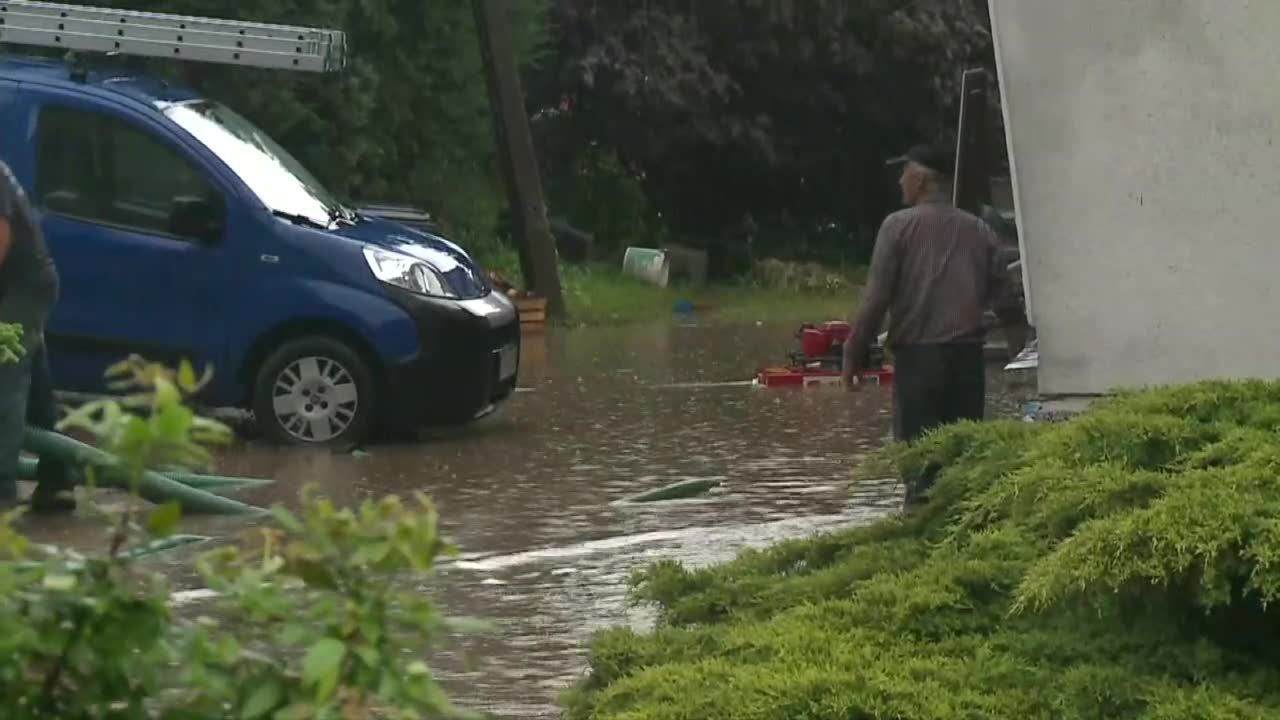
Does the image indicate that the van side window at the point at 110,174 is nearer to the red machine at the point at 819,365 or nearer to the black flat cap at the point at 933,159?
the black flat cap at the point at 933,159

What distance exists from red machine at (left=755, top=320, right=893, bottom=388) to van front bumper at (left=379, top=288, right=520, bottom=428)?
3434 mm

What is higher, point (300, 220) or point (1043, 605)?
point (300, 220)

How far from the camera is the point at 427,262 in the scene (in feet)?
40.0

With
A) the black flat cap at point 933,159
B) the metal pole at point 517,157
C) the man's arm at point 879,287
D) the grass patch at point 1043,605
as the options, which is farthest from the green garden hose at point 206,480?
the metal pole at point 517,157

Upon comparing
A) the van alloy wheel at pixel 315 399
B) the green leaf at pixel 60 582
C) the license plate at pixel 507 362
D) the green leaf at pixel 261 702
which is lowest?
the van alloy wheel at pixel 315 399

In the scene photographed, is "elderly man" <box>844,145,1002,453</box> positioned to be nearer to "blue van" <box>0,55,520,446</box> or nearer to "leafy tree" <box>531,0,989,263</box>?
"blue van" <box>0,55,520,446</box>

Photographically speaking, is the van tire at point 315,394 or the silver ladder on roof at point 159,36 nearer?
the van tire at point 315,394

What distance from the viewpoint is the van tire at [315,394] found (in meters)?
11.8

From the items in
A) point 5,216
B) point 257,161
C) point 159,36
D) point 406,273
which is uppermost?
point 159,36

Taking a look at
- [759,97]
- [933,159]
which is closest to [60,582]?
[933,159]

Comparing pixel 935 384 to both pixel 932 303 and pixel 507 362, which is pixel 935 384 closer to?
pixel 932 303

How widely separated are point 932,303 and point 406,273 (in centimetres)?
428

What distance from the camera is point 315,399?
11891 millimetres

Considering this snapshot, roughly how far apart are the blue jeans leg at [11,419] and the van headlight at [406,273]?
3220mm
